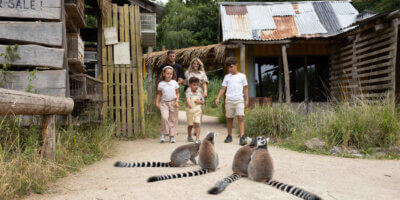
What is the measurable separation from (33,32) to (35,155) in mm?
2189

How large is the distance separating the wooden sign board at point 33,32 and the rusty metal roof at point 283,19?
264 inches

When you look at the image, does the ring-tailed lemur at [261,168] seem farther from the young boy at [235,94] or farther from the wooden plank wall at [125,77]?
the wooden plank wall at [125,77]

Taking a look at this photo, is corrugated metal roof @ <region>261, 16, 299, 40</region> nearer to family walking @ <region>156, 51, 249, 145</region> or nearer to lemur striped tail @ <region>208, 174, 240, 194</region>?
family walking @ <region>156, 51, 249, 145</region>

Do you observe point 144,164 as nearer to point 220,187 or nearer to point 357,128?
point 220,187

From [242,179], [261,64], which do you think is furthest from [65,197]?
[261,64]

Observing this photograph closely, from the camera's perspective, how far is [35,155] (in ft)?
13.1

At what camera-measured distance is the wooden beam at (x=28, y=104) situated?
2963mm

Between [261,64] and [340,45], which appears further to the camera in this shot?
[261,64]

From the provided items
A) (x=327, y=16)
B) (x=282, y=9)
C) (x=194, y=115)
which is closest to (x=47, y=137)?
(x=194, y=115)

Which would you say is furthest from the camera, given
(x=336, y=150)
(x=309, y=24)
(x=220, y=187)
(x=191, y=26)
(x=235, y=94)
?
(x=191, y=26)

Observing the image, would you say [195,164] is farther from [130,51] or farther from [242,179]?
[130,51]

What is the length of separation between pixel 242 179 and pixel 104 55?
544cm

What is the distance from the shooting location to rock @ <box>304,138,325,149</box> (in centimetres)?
632

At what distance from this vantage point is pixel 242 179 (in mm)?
3957
